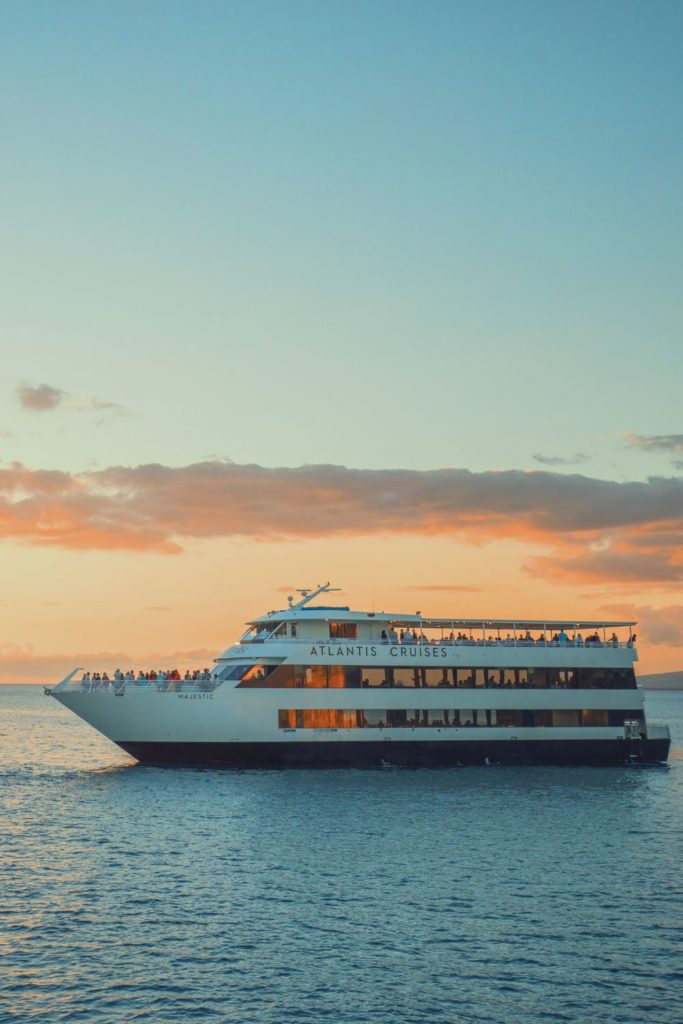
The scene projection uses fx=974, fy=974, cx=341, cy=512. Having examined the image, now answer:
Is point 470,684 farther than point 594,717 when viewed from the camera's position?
No

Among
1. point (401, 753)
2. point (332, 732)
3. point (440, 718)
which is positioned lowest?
point (401, 753)

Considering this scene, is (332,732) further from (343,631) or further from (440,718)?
(440,718)

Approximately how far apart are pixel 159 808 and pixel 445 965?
71.0ft

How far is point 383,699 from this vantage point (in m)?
54.8

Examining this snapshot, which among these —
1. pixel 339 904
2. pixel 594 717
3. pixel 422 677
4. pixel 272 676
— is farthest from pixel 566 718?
pixel 339 904

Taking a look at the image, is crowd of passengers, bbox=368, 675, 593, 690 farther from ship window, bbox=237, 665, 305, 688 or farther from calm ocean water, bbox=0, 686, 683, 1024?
calm ocean water, bbox=0, 686, 683, 1024

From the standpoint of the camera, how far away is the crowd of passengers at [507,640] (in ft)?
→ 185

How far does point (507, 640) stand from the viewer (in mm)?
58594

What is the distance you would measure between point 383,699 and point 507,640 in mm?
8979

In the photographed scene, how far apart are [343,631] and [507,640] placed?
1029cm

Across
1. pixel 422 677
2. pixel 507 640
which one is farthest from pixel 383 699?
pixel 507 640

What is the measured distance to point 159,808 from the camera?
1630 inches

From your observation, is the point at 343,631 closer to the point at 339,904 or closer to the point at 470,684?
the point at 470,684

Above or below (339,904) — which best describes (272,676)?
above
